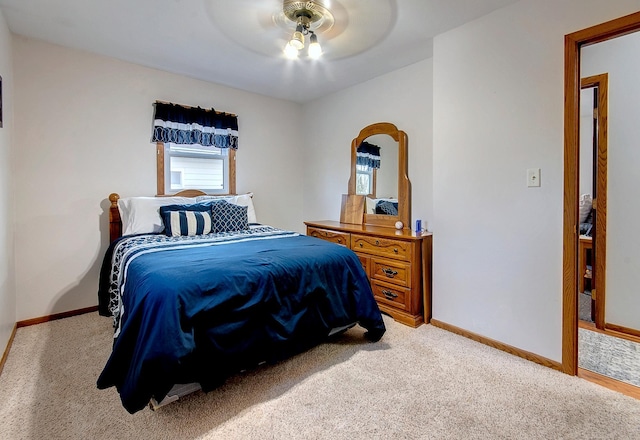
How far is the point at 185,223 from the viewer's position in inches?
114

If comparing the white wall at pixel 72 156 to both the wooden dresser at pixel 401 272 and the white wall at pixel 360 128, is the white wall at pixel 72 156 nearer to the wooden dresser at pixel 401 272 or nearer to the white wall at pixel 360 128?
the white wall at pixel 360 128

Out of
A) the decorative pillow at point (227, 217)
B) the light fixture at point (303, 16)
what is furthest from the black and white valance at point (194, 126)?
the light fixture at point (303, 16)

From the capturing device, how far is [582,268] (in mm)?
3232

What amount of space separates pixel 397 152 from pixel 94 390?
3.09 meters

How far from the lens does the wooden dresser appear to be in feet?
8.91

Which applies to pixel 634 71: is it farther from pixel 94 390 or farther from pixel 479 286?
pixel 94 390

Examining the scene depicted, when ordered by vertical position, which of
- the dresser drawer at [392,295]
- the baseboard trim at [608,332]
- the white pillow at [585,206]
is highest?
the white pillow at [585,206]

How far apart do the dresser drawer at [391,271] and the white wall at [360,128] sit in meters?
0.62

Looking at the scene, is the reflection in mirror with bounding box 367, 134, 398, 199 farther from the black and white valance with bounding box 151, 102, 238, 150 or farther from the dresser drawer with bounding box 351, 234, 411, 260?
the black and white valance with bounding box 151, 102, 238, 150

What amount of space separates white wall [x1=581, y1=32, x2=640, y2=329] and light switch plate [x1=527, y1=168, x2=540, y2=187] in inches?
39.9

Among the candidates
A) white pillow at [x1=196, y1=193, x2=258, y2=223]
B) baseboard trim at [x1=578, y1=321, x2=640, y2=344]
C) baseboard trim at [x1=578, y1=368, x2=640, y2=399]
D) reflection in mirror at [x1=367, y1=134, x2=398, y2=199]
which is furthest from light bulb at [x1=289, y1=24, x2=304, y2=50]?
baseboard trim at [x1=578, y1=321, x2=640, y2=344]

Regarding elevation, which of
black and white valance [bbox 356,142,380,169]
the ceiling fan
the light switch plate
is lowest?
the light switch plate

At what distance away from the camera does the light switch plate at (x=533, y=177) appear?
6.81 feet

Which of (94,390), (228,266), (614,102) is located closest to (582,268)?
(614,102)
